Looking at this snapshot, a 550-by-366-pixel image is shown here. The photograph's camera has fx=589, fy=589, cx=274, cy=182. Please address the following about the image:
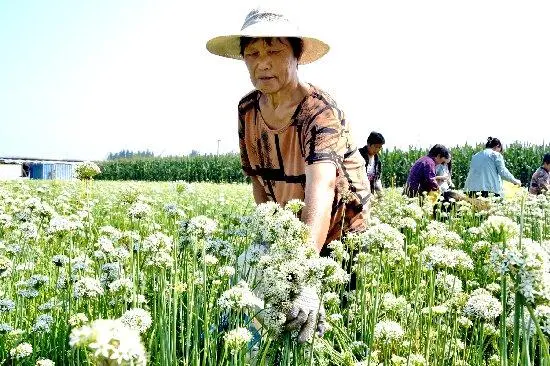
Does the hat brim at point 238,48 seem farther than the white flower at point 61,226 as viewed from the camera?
Yes

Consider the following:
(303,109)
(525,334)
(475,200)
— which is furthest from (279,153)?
(475,200)

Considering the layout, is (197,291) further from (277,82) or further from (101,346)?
(101,346)

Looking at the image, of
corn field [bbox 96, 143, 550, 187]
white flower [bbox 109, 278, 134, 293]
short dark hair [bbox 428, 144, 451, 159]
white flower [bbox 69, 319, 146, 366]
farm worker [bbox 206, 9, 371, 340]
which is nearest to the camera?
white flower [bbox 69, 319, 146, 366]

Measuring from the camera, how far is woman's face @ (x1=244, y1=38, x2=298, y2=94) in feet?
10.9

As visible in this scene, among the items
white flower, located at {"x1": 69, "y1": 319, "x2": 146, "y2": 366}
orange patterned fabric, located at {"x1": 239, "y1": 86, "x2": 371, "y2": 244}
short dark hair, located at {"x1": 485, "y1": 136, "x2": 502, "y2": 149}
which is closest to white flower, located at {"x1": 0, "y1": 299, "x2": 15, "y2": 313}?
orange patterned fabric, located at {"x1": 239, "y1": 86, "x2": 371, "y2": 244}

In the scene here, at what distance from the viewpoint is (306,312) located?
1.98 meters

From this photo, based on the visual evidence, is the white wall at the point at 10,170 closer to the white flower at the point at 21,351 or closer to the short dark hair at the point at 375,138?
Answer: the short dark hair at the point at 375,138

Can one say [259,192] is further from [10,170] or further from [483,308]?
[10,170]

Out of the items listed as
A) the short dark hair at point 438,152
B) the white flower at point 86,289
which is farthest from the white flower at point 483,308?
the short dark hair at point 438,152

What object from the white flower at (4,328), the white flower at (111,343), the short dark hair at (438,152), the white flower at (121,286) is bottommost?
the white flower at (4,328)

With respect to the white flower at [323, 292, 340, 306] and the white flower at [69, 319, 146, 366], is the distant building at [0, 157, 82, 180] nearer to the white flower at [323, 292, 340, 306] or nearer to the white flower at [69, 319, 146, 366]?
the white flower at [323, 292, 340, 306]

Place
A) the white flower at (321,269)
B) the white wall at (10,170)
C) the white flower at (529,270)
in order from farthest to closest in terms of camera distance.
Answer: the white wall at (10,170) < the white flower at (321,269) < the white flower at (529,270)

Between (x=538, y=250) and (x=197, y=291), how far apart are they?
7.23 feet

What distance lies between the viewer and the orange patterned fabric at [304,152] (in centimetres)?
346
